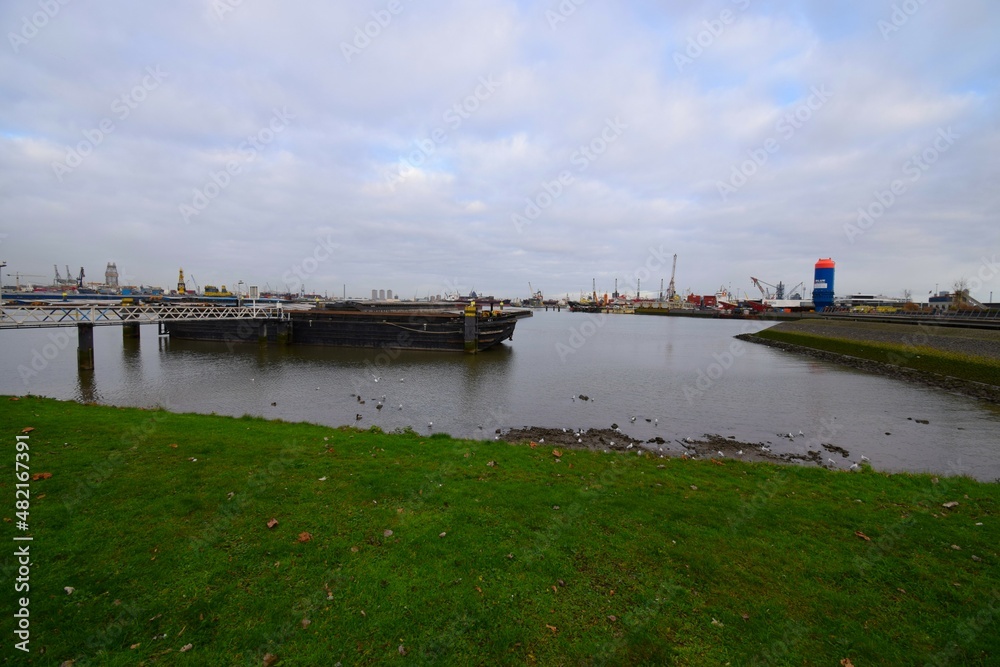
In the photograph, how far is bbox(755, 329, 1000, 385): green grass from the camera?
100 ft

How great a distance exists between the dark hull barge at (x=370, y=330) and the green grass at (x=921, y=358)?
3771cm

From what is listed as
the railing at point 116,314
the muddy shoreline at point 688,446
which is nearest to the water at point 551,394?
the muddy shoreline at point 688,446

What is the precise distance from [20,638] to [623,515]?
25.4ft

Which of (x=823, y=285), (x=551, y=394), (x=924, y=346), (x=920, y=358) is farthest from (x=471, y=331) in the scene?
(x=823, y=285)

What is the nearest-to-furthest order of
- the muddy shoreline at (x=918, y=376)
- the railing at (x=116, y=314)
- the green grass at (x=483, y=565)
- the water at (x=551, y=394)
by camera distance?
1. the green grass at (x=483, y=565)
2. the water at (x=551, y=394)
3. the muddy shoreline at (x=918, y=376)
4. the railing at (x=116, y=314)

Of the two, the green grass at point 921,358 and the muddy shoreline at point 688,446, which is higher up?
the green grass at point 921,358

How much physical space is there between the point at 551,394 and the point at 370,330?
29.3m

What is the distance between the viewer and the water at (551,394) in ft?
60.2

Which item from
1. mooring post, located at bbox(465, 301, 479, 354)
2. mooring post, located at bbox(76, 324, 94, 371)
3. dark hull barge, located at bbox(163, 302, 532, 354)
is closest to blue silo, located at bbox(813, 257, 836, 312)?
dark hull barge, located at bbox(163, 302, 532, 354)

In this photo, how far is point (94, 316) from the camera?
3116 centimetres

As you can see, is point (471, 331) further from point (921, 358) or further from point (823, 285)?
point (823, 285)

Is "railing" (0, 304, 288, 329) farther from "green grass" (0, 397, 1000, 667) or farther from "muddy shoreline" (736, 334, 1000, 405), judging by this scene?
"muddy shoreline" (736, 334, 1000, 405)

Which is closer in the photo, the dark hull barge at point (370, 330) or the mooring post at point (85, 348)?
the mooring post at point (85, 348)

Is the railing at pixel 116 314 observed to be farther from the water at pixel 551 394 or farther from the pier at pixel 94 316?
the water at pixel 551 394
